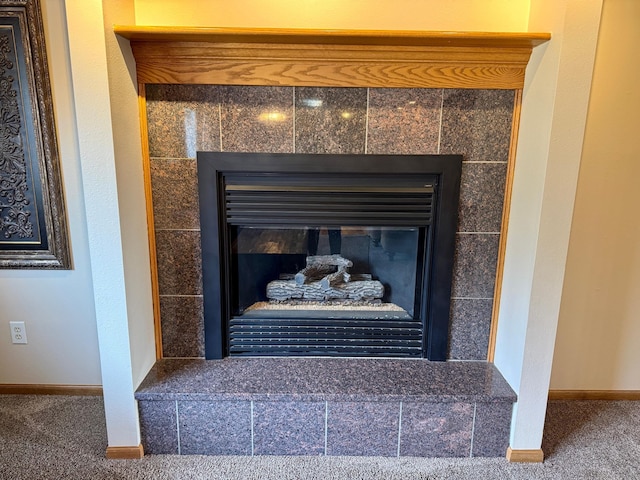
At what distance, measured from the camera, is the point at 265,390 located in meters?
1.50

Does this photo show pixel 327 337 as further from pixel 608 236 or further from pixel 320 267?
pixel 608 236

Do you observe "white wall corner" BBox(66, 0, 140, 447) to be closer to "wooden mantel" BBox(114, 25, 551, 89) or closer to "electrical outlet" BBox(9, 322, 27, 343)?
"wooden mantel" BBox(114, 25, 551, 89)

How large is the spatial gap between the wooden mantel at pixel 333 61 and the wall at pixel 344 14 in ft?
0.44

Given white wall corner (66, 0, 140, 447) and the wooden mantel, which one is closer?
white wall corner (66, 0, 140, 447)

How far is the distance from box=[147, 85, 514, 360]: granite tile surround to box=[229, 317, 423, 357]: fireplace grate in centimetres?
47

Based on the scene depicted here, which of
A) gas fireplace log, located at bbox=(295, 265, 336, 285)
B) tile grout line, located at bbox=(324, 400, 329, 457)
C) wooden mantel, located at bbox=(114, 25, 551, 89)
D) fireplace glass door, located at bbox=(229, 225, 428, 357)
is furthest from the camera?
gas fireplace log, located at bbox=(295, 265, 336, 285)

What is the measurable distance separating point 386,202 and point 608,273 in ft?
3.59

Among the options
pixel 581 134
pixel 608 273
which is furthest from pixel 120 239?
pixel 608 273

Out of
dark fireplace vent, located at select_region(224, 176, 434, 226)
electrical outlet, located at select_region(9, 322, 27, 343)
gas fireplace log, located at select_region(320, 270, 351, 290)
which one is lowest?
electrical outlet, located at select_region(9, 322, 27, 343)

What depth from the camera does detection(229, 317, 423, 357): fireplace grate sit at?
174 cm

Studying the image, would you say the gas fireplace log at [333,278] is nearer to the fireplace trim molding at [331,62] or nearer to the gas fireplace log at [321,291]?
the gas fireplace log at [321,291]

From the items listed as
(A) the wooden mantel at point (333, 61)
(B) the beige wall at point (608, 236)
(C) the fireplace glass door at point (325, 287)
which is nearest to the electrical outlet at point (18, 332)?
(C) the fireplace glass door at point (325, 287)

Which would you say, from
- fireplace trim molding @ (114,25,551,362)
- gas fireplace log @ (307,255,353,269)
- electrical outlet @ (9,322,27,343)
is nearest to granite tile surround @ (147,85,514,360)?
fireplace trim molding @ (114,25,551,362)

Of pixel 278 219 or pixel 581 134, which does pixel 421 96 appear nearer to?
pixel 581 134
